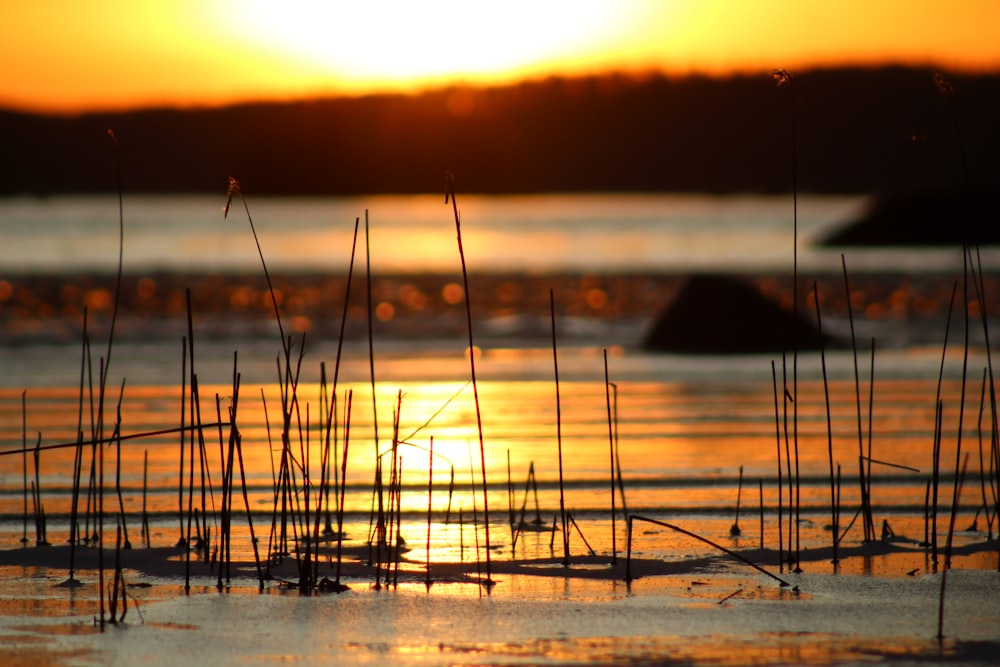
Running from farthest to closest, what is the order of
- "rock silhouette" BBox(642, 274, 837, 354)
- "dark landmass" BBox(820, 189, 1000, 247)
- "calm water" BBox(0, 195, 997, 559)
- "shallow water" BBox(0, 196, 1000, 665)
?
"dark landmass" BBox(820, 189, 1000, 247), "rock silhouette" BBox(642, 274, 837, 354), "calm water" BBox(0, 195, 997, 559), "shallow water" BBox(0, 196, 1000, 665)

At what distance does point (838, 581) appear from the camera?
4254 mm

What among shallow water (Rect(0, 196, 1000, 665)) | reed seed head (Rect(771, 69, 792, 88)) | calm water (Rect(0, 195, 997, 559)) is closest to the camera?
shallow water (Rect(0, 196, 1000, 665))

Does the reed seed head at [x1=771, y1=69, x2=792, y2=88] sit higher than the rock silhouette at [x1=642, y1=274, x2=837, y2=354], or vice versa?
the reed seed head at [x1=771, y1=69, x2=792, y2=88]

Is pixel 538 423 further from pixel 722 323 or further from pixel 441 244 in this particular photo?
pixel 441 244

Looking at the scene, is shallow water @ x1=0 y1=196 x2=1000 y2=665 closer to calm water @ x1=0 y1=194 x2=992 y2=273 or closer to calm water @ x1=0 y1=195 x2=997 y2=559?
calm water @ x1=0 y1=195 x2=997 y2=559

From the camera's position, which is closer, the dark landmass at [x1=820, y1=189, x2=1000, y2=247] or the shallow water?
the shallow water

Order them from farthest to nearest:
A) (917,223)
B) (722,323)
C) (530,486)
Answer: (917,223)
(722,323)
(530,486)

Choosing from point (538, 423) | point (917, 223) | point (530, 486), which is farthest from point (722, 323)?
point (917, 223)

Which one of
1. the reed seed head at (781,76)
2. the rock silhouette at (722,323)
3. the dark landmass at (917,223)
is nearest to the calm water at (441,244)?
the dark landmass at (917,223)

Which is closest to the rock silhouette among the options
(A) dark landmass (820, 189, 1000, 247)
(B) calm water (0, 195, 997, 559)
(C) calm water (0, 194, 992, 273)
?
(B) calm water (0, 195, 997, 559)

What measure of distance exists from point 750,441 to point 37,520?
3912 mm

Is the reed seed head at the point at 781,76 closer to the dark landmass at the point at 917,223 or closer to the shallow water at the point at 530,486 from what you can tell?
the shallow water at the point at 530,486

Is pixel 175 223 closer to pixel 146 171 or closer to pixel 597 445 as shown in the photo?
pixel 146 171

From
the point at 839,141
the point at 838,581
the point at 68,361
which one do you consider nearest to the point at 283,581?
the point at 838,581
